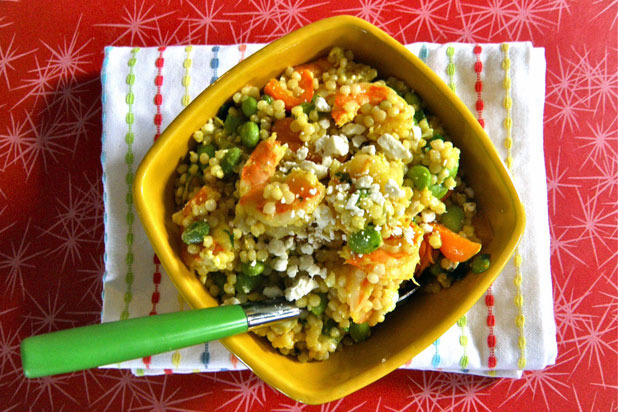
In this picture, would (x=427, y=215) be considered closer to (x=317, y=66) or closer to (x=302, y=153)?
(x=302, y=153)

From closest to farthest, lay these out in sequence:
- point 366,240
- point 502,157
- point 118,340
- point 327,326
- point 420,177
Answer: point 118,340 < point 366,240 < point 420,177 < point 327,326 < point 502,157

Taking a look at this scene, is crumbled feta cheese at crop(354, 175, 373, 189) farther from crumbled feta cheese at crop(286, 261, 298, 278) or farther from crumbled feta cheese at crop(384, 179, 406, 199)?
crumbled feta cheese at crop(286, 261, 298, 278)

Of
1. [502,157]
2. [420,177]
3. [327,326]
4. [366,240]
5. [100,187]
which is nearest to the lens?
[366,240]

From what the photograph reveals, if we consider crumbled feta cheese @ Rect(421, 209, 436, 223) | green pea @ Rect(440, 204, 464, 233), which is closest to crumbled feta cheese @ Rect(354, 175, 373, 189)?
crumbled feta cheese @ Rect(421, 209, 436, 223)

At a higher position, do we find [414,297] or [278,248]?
[278,248]

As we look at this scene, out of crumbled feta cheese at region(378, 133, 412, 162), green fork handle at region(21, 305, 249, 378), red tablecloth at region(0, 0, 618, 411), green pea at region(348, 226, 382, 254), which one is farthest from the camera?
red tablecloth at region(0, 0, 618, 411)

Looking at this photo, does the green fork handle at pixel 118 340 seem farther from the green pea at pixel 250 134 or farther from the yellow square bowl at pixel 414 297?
the green pea at pixel 250 134

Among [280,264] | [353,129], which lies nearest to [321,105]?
[353,129]

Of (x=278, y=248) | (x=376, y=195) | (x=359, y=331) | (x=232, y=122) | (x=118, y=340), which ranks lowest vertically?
(x=359, y=331)

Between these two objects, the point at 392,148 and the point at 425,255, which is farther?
the point at 425,255
